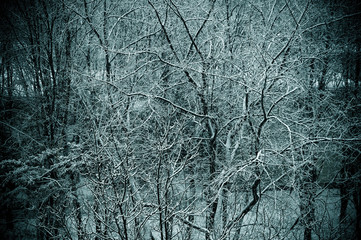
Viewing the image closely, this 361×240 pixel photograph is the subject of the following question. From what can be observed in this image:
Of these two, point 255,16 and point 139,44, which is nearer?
point 255,16

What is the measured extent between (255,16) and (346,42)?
10.1ft

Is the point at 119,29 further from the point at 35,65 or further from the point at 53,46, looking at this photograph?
the point at 35,65

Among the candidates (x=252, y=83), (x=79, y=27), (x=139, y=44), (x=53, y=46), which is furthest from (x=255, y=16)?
(x=53, y=46)

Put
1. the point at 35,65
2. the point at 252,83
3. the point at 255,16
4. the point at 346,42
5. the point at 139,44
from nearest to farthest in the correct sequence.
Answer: the point at 252,83 < the point at 346,42 < the point at 35,65 < the point at 255,16 < the point at 139,44

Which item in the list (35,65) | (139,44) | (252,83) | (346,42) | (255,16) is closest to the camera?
(252,83)

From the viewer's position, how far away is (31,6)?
747 cm

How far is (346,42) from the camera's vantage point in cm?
732

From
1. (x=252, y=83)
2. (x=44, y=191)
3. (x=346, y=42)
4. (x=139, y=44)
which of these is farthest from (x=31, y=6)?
(x=346, y=42)

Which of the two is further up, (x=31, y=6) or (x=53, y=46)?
(x=31, y=6)

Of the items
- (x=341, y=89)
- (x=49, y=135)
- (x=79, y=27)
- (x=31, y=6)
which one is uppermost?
(x=31, y=6)

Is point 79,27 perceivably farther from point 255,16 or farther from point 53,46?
point 255,16

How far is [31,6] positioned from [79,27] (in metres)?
1.50

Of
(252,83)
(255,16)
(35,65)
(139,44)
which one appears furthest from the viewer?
(139,44)

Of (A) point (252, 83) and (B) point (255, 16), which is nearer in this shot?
(A) point (252, 83)
